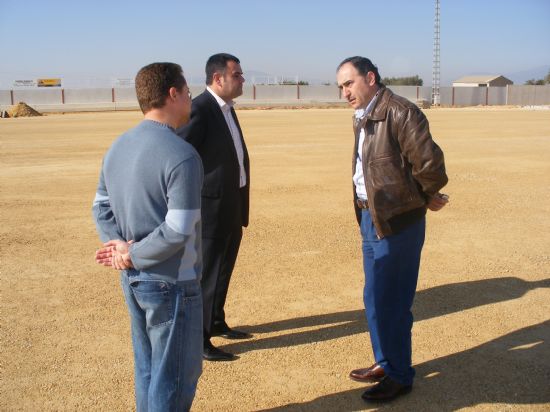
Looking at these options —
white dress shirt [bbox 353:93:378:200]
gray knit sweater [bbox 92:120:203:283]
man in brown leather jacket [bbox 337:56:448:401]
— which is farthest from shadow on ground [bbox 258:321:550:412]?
gray knit sweater [bbox 92:120:203:283]

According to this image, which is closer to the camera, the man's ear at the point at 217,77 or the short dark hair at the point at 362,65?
the short dark hair at the point at 362,65

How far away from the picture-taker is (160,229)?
2.38 m

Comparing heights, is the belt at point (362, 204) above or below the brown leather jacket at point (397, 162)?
below

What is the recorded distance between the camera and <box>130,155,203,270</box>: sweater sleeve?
2.34 m

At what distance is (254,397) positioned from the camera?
3732 mm

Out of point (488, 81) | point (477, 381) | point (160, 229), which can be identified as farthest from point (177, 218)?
point (488, 81)

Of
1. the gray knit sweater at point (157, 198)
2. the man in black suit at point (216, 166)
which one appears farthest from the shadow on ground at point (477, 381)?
the gray knit sweater at point (157, 198)

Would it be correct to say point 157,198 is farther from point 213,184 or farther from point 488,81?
point 488,81

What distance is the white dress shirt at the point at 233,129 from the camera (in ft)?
13.8

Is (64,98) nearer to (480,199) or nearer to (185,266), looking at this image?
(480,199)

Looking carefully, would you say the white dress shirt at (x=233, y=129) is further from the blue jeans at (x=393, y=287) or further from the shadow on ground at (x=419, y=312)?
the shadow on ground at (x=419, y=312)

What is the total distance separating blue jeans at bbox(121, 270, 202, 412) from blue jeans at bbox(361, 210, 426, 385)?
1.40 metres

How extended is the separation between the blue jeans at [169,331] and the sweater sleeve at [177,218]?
0.16m

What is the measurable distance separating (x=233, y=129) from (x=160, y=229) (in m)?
2.09
